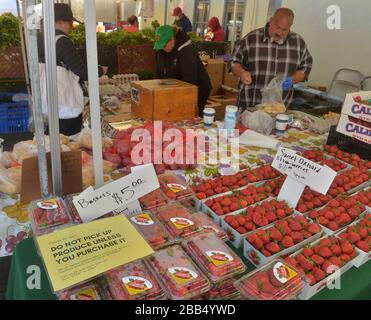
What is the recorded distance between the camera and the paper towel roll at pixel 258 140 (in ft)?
6.63

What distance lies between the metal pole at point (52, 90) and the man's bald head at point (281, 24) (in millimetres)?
2274

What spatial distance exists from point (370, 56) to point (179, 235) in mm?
4605

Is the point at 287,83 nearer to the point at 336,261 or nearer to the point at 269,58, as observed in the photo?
the point at 269,58

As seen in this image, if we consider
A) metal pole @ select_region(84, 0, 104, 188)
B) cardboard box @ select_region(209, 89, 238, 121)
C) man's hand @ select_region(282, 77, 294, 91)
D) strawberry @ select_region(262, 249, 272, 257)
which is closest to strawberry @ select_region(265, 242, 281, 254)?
strawberry @ select_region(262, 249, 272, 257)

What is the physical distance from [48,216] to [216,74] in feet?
14.2

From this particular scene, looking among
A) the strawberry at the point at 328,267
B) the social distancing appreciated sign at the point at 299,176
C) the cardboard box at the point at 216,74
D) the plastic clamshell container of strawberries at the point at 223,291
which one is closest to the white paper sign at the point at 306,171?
the social distancing appreciated sign at the point at 299,176

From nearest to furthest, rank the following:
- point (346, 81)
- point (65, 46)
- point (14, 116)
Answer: point (65, 46) → point (14, 116) → point (346, 81)

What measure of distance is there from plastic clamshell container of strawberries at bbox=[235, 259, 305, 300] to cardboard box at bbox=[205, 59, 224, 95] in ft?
14.0

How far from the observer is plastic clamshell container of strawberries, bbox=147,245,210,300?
2.95 feet

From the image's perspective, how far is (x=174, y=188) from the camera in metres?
1.35

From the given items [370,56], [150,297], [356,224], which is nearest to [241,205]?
[356,224]

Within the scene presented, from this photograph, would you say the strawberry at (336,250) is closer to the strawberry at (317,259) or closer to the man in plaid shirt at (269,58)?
the strawberry at (317,259)

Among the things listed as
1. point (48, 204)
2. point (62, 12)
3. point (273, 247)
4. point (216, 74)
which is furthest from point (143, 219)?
point (216, 74)

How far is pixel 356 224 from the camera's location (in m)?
1.25
